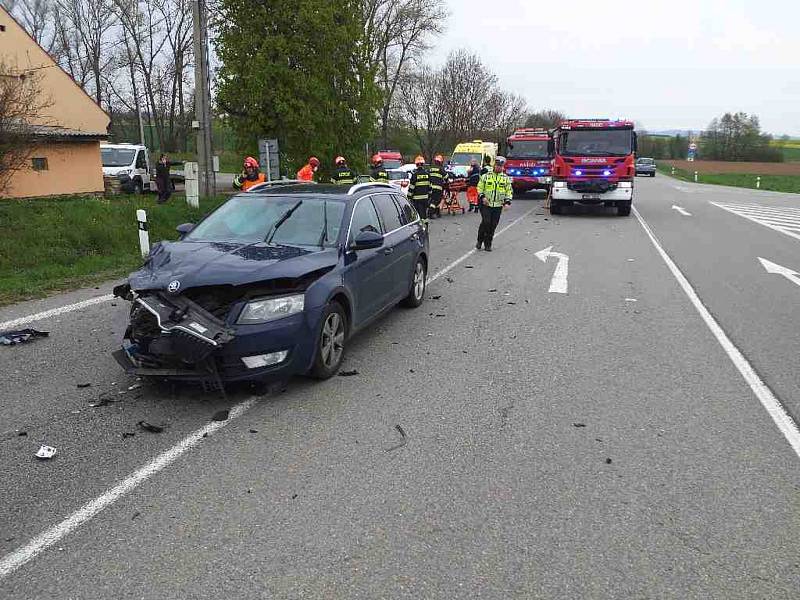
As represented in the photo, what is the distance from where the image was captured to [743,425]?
4.68 meters

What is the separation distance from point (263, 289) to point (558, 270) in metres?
7.44

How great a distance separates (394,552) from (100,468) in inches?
77.7

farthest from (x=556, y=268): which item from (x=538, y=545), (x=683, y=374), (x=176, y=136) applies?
(x=176, y=136)

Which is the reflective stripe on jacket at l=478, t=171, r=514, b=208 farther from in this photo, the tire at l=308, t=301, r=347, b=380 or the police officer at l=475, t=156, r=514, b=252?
the tire at l=308, t=301, r=347, b=380

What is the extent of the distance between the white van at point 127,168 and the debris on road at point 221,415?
Answer: 865 inches

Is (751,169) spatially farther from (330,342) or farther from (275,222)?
(330,342)

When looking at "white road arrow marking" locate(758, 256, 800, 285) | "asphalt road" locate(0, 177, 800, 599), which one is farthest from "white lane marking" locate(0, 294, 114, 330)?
"white road arrow marking" locate(758, 256, 800, 285)

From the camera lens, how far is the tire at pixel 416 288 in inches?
319

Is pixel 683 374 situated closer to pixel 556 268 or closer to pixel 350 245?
pixel 350 245

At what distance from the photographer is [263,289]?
4.91 meters

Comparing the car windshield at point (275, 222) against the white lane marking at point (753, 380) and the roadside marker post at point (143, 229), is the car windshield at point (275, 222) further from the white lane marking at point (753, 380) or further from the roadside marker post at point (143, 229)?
the roadside marker post at point (143, 229)

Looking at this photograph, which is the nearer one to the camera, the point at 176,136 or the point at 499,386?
the point at 499,386

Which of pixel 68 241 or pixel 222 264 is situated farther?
pixel 68 241

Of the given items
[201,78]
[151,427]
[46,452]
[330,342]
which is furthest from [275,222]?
[201,78]
